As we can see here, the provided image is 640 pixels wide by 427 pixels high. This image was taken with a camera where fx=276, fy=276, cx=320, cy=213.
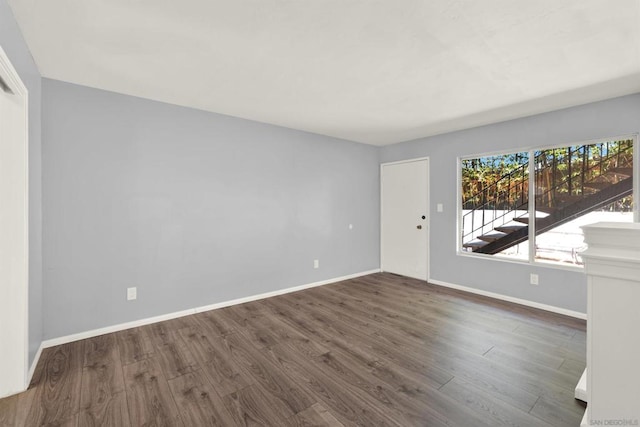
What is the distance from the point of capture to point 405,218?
4.89 m

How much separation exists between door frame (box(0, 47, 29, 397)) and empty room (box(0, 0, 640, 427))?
1 cm

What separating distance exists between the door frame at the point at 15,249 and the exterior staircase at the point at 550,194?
4.80 m

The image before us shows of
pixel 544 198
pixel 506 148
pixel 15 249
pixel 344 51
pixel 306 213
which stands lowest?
pixel 15 249

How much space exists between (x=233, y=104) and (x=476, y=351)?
345 centimetres

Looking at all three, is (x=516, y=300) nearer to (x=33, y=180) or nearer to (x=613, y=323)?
(x=613, y=323)

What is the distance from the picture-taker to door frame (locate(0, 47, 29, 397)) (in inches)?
70.1

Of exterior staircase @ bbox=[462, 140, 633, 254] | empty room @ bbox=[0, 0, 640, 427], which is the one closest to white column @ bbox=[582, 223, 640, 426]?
empty room @ bbox=[0, 0, 640, 427]

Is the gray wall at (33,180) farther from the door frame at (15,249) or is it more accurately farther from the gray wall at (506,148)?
the gray wall at (506,148)

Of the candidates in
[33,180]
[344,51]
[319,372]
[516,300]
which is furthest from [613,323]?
[33,180]

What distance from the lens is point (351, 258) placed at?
16.0ft

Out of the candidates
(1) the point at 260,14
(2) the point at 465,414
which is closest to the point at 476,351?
(2) the point at 465,414

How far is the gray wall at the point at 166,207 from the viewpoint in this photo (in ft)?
8.35

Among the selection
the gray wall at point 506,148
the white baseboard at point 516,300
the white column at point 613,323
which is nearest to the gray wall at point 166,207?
the gray wall at point 506,148

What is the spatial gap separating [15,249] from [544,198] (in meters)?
5.11
